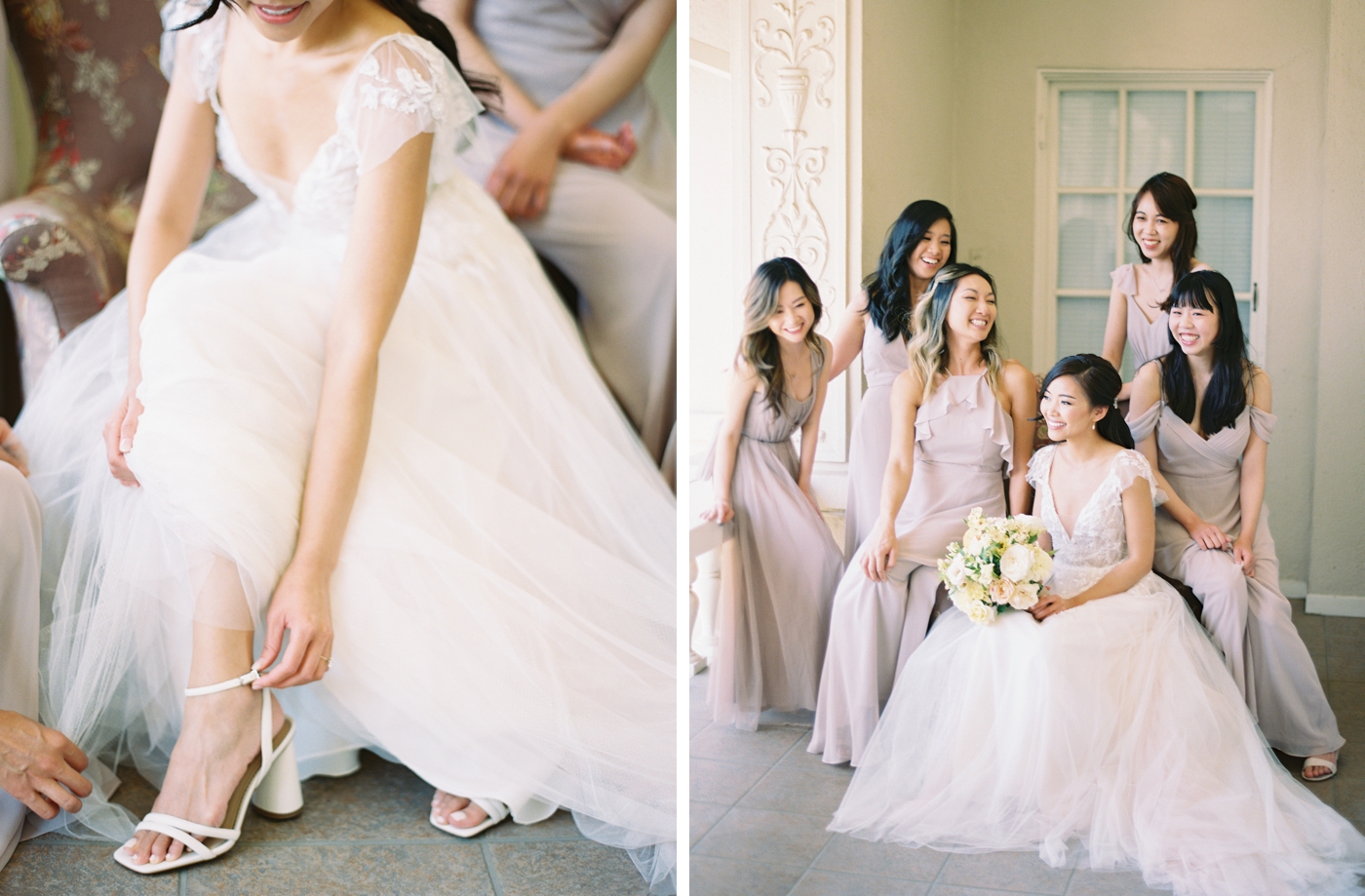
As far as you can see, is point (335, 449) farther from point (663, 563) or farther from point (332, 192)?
point (663, 563)

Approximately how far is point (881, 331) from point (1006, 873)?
38.3 inches

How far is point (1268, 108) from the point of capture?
1.86 meters

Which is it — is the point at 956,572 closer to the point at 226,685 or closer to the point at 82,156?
the point at 226,685

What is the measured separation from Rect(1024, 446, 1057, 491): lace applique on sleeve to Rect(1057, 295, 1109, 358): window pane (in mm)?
173

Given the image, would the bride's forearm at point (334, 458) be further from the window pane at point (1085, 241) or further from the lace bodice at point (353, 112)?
the window pane at point (1085, 241)

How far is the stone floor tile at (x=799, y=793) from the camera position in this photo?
220cm

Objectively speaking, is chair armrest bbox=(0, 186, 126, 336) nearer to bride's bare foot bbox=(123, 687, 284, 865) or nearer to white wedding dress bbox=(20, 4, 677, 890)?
white wedding dress bbox=(20, 4, 677, 890)

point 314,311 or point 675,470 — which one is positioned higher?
point 314,311

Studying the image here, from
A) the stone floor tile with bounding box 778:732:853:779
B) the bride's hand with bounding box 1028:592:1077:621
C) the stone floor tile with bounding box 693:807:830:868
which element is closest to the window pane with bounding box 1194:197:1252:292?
the bride's hand with bounding box 1028:592:1077:621

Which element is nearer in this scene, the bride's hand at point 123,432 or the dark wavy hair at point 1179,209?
the dark wavy hair at point 1179,209

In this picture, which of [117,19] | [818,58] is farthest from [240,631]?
[818,58]

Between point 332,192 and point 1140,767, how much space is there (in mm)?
1715

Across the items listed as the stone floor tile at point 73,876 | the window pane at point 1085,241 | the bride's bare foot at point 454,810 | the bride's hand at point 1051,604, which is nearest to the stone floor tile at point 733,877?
the bride's bare foot at point 454,810

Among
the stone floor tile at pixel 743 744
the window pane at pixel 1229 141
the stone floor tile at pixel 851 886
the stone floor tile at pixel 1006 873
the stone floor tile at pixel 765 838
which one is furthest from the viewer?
the stone floor tile at pixel 743 744
